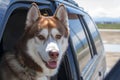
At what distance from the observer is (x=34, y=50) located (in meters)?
4.02

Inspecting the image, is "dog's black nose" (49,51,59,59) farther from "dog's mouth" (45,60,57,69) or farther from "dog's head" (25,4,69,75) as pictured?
"dog's mouth" (45,60,57,69)

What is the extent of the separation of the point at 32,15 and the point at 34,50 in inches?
12.3

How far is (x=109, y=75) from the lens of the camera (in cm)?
329

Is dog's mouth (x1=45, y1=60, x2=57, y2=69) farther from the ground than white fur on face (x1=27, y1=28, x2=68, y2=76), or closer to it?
closer to it

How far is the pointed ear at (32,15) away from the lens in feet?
12.5

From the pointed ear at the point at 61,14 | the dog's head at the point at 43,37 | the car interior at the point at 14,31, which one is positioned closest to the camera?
the dog's head at the point at 43,37

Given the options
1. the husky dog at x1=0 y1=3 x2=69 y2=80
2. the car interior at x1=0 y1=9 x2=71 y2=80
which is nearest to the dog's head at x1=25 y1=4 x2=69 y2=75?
the husky dog at x1=0 y1=3 x2=69 y2=80

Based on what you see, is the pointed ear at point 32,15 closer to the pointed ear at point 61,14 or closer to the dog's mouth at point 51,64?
the pointed ear at point 61,14

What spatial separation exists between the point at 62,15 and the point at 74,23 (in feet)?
3.68

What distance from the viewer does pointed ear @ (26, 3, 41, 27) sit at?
3.82m

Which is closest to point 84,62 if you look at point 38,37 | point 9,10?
point 38,37

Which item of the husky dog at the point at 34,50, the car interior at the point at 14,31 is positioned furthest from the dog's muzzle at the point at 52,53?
the car interior at the point at 14,31

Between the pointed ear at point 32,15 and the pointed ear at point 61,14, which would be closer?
the pointed ear at point 32,15

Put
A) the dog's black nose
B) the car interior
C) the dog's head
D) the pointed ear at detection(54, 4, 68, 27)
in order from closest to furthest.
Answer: the dog's black nose, the dog's head, the pointed ear at detection(54, 4, 68, 27), the car interior
